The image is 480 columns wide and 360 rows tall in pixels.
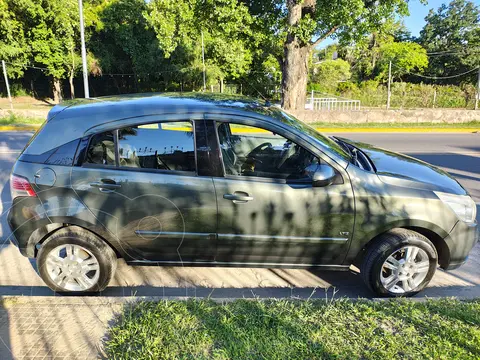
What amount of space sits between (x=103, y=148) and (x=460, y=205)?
319 centimetres

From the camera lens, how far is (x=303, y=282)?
3.47m

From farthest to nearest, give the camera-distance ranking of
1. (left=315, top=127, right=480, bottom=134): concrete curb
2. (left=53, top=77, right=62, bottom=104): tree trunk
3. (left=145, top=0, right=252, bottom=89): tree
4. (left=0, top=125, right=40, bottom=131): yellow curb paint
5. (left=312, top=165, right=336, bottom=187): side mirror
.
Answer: (left=53, top=77, right=62, bottom=104): tree trunk, (left=315, top=127, right=480, bottom=134): concrete curb, (left=145, top=0, right=252, bottom=89): tree, (left=0, top=125, right=40, bottom=131): yellow curb paint, (left=312, top=165, right=336, bottom=187): side mirror

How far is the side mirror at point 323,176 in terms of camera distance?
2.86 meters

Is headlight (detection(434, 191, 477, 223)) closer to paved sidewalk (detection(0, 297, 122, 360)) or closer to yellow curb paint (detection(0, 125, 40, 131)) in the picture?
paved sidewalk (detection(0, 297, 122, 360))

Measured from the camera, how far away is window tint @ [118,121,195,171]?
3035 mm

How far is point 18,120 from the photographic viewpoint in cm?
1509

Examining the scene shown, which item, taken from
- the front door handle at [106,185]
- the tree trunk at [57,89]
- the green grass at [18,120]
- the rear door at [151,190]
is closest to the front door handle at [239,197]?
the rear door at [151,190]

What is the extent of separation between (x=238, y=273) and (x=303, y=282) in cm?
67

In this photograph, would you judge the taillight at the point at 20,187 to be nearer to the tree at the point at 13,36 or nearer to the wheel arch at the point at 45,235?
the wheel arch at the point at 45,235

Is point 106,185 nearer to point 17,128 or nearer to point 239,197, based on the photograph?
point 239,197

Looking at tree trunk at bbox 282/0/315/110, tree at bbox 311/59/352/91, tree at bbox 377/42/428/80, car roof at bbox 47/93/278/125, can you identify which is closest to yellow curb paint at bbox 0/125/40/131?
tree trunk at bbox 282/0/315/110

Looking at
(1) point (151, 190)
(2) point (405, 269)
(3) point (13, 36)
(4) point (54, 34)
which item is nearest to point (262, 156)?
(1) point (151, 190)

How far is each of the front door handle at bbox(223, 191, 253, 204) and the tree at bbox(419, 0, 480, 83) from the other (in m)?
46.3

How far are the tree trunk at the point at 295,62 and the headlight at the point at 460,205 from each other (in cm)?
1283
